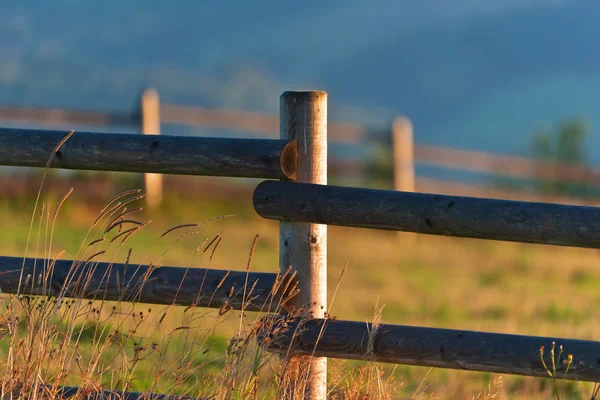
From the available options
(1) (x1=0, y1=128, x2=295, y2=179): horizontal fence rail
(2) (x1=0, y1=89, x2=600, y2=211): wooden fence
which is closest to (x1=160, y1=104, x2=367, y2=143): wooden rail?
(2) (x1=0, y1=89, x2=600, y2=211): wooden fence

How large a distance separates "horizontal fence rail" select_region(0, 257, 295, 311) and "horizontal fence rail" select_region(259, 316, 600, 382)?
14 centimetres

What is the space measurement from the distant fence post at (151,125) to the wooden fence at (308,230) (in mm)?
9039

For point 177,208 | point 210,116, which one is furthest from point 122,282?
point 210,116

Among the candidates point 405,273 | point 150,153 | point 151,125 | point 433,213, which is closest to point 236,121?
point 151,125

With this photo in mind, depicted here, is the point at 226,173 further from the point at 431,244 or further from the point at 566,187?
the point at 566,187

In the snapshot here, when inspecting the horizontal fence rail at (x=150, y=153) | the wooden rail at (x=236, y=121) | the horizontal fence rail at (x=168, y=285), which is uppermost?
the wooden rail at (x=236, y=121)

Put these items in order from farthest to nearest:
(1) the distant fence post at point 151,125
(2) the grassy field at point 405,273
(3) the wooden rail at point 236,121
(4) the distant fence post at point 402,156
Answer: (3) the wooden rail at point 236,121 < (4) the distant fence post at point 402,156 < (1) the distant fence post at point 151,125 < (2) the grassy field at point 405,273

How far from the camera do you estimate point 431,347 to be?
298 cm

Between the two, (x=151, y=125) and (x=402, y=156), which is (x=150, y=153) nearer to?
(x=151, y=125)

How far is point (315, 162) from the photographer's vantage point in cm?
319

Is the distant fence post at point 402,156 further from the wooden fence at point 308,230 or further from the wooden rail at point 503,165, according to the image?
the wooden fence at point 308,230

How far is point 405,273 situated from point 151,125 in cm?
501

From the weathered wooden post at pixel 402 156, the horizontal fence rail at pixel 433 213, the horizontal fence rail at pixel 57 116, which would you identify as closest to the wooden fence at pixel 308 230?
the horizontal fence rail at pixel 433 213

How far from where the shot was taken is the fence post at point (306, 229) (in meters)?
3.16
